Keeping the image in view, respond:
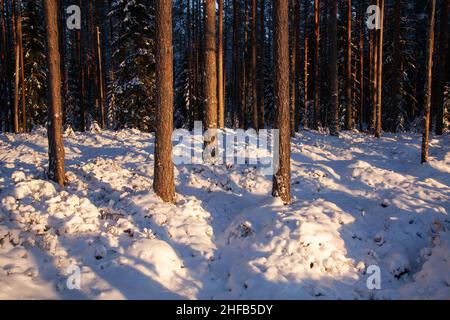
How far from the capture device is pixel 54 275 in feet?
20.9

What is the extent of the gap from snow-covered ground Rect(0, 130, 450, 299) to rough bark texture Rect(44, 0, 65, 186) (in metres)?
0.54

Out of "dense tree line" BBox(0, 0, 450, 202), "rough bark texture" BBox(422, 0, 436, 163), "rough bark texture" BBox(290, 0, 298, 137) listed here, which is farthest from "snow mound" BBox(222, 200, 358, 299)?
"rough bark texture" BBox(290, 0, 298, 137)

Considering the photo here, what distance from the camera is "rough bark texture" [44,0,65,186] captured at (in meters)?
9.69

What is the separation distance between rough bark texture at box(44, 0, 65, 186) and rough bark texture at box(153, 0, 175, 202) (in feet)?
9.68

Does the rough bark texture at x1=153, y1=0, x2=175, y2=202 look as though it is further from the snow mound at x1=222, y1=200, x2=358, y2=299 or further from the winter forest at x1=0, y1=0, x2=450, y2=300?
the snow mound at x1=222, y1=200, x2=358, y2=299

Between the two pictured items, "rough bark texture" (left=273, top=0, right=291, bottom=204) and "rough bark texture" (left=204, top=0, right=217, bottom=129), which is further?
"rough bark texture" (left=204, top=0, right=217, bottom=129)

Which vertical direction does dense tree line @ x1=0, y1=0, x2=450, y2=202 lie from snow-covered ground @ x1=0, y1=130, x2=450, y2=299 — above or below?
above

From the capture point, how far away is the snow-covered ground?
6375mm

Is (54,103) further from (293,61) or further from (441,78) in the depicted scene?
(441,78)

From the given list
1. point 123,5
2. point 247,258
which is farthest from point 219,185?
point 123,5

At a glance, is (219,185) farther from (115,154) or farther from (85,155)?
(85,155)

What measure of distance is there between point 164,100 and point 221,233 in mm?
3973

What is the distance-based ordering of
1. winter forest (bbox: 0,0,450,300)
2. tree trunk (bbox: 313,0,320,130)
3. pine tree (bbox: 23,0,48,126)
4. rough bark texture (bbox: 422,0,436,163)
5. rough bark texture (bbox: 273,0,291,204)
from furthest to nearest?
pine tree (bbox: 23,0,48,126), tree trunk (bbox: 313,0,320,130), rough bark texture (bbox: 422,0,436,163), rough bark texture (bbox: 273,0,291,204), winter forest (bbox: 0,0,450,300)

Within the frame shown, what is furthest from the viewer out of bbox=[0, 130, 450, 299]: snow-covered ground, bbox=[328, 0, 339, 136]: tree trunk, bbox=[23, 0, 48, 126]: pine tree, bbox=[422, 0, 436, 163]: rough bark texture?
bbox=[23, 0, 48, 126]: pine tree
